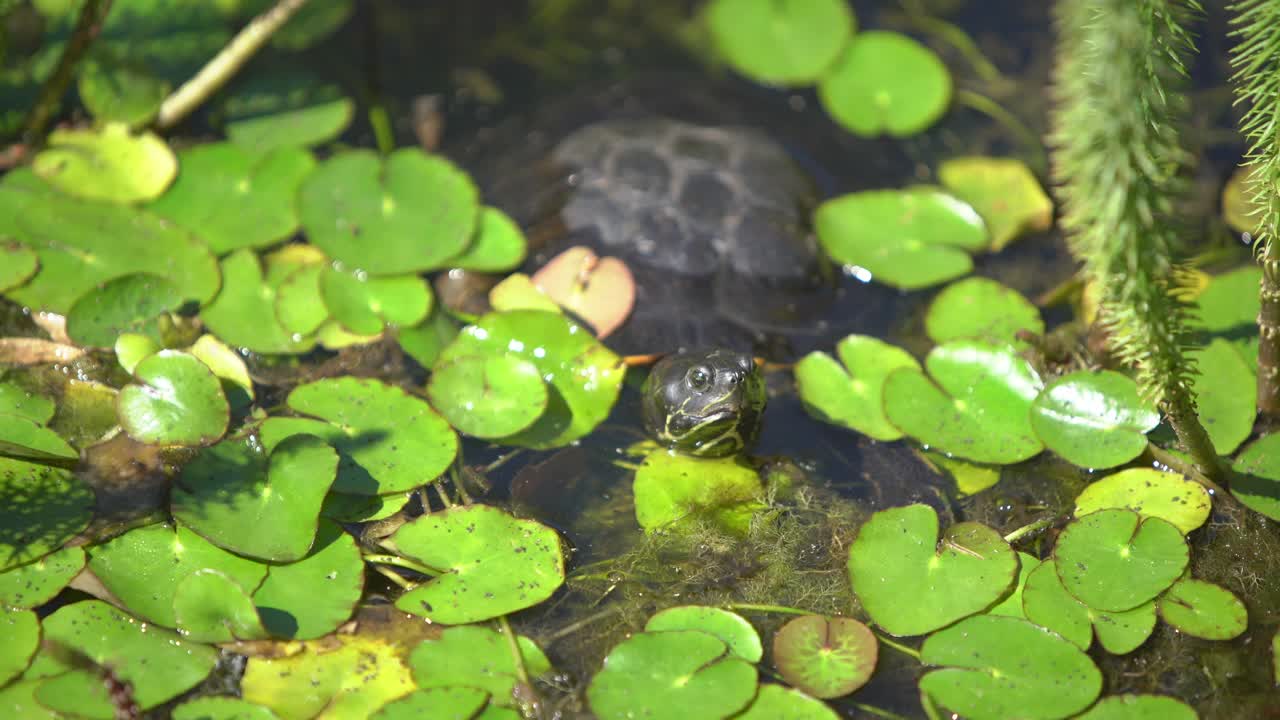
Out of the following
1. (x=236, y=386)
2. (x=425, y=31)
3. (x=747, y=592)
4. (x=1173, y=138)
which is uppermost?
(x=1173, y=138)

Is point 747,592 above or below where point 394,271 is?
below

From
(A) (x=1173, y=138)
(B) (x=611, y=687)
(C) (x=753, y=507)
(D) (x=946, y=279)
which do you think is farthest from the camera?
(D) (x=946, y=279)

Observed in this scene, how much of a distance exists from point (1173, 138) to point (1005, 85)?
2651mm

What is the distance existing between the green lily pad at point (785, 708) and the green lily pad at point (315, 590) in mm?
1114

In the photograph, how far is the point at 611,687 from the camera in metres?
2.65

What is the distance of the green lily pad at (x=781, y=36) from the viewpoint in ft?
15.7

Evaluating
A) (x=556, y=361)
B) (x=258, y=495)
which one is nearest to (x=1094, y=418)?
(x=556, y=361)

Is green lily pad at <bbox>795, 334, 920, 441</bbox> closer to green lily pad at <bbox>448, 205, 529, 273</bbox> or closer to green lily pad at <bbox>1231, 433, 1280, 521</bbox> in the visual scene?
green lily pad at <bbox>1231, 433, 1280, 521</bbox>

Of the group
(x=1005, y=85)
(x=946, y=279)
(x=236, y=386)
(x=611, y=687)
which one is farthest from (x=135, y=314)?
(x=1005, y=85)

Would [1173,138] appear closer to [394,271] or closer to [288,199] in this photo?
[394,271]

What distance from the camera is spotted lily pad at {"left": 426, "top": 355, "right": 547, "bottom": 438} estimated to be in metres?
3.30

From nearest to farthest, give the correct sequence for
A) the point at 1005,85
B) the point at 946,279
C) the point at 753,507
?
the point at 753,507 → the point at 946,279 → the point at 1005,85

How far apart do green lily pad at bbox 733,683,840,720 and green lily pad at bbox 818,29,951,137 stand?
279 centimetres

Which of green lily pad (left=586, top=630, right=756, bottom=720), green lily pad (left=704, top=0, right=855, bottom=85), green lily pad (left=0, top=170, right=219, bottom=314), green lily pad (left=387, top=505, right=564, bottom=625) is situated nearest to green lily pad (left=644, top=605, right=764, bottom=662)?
green lily pad (left=586, top=630, right=756, bottom=720)
